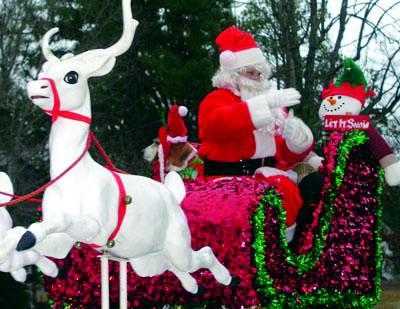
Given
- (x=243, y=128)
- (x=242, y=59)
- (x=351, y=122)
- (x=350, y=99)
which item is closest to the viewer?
(x=243, y=128)

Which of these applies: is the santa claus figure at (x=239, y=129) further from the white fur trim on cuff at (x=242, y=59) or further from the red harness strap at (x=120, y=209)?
the red harness strap at (x=120, y=209)

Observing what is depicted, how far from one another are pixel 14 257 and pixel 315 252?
6.91ft

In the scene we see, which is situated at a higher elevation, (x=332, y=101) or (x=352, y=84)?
(x=352, y=84)

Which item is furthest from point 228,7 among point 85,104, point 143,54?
point 85,104

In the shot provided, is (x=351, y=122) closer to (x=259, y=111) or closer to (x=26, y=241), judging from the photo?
(x=259, y=111)

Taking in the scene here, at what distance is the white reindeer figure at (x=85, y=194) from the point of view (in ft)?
10.4

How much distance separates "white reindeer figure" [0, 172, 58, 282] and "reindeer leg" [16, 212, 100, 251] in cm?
6

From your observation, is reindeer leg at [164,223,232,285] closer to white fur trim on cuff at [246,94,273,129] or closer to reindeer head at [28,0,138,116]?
reindeer head at [28,0,138,116]

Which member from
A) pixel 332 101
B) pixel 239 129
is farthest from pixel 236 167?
pixel 332 101

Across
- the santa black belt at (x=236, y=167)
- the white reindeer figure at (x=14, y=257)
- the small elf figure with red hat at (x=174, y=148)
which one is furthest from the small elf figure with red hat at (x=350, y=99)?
the white reindeer figure at (x=14, y=257)

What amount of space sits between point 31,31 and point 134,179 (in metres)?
8.28

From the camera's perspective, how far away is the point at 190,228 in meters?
4.36

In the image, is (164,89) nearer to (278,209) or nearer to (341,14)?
(341,14)

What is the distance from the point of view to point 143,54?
13828mm
